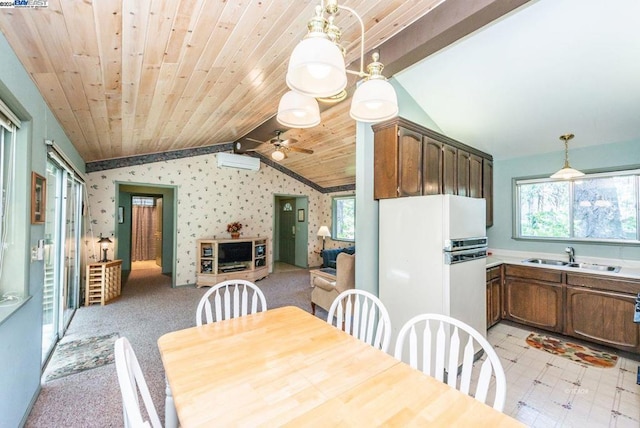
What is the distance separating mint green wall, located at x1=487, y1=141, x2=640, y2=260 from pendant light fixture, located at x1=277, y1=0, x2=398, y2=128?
345 centimetres

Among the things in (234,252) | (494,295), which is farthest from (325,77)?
(234,252)

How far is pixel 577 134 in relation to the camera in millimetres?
3100

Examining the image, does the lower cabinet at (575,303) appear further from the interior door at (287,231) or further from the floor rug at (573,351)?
the interior door at (287,231)

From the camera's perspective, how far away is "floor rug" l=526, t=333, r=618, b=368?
8.54 feet

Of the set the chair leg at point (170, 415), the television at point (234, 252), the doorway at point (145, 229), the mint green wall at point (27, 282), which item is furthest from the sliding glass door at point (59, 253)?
the doorway at point (145, 229)

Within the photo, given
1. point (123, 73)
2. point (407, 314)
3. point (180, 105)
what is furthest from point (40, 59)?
point (407, 314)

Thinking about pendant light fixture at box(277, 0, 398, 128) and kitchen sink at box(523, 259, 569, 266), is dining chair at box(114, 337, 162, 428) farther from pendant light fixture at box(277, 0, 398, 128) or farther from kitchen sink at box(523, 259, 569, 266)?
kitchen sink at box(523, 259, 569, 266)

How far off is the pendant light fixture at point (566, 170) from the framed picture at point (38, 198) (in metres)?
4.70

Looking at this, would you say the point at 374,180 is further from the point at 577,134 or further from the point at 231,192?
the point at 231,192

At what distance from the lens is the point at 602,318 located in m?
2.76

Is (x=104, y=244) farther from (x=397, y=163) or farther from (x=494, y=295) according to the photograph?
(x=494, y=295)

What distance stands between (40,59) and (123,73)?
1.55 feet

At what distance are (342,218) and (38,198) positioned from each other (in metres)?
6.16

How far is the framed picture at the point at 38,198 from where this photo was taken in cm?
192
